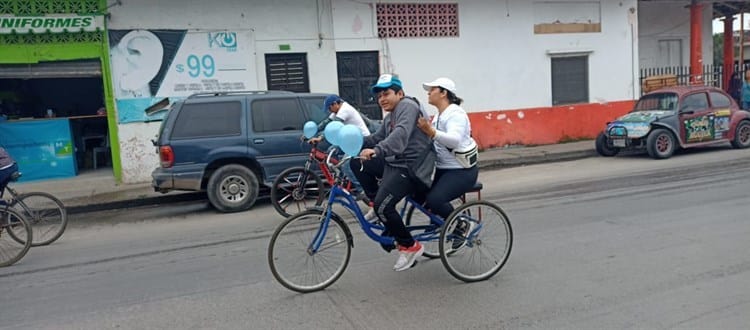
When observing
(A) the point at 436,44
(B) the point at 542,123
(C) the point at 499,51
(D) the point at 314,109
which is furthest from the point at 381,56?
(B) the point at 542,123

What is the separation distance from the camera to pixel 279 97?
9148 millimetres

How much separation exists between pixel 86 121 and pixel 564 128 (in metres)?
11.8

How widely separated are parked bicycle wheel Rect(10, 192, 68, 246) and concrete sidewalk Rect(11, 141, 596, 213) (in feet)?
7.58

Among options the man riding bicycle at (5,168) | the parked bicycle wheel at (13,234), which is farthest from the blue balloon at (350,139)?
the man riding bicycle at (5,168)

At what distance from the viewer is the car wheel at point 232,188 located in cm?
856

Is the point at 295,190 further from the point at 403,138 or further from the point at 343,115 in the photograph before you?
the point at 403,138

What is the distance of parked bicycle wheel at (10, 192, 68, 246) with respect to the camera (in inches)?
271

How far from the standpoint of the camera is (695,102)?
12609mm

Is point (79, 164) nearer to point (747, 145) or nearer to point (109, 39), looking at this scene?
point (109, 39)

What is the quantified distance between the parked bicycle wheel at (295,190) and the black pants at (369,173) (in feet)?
6.15

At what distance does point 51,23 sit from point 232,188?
5.32 m

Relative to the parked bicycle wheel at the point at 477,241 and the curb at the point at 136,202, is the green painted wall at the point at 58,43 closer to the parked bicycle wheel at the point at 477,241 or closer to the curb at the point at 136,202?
the curb at the point at 136,202

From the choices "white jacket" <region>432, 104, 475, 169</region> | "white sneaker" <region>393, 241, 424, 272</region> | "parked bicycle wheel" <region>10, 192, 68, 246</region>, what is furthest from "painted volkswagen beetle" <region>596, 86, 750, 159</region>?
"parked bicycle wheel" <region>10, 192, 68, 246</region>

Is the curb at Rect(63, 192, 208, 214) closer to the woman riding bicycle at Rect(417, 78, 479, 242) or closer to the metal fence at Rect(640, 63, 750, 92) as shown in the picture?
the woman riding bicycle at Rect(417, 78, 479, 242)
